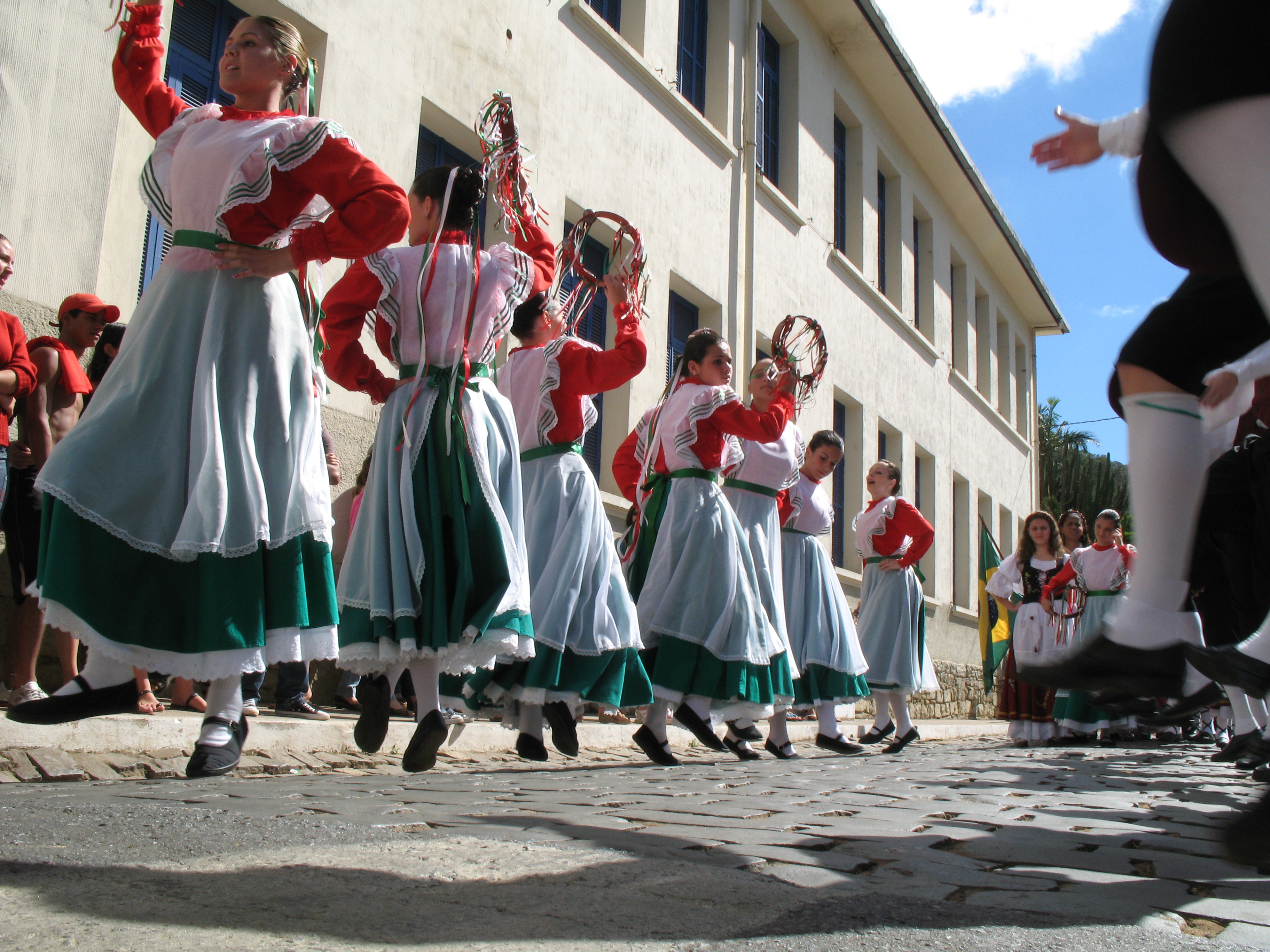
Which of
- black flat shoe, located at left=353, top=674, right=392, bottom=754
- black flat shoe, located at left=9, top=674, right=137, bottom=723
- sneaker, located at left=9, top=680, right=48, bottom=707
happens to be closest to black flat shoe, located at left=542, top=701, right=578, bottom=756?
black flat shoe, located at left=353, top=674, right=392, bottom=754

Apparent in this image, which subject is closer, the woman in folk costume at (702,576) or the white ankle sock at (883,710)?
the woman in folk costume at (702,576)

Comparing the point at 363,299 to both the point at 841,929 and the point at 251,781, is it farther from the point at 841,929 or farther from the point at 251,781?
the point at 841,929

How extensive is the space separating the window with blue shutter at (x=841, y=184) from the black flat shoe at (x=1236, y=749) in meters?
11.3

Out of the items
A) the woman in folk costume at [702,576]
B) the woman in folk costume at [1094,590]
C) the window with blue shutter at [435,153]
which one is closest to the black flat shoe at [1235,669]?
the woman in folk costume at [702,576]

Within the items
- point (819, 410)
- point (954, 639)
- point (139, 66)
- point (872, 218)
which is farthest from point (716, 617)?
point (954, 639)

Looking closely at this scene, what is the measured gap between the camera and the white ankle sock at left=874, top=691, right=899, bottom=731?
8625mm

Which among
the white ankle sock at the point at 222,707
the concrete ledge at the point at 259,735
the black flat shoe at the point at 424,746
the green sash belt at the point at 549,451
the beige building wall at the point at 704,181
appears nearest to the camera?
the white ankle sock at the point at 222,707

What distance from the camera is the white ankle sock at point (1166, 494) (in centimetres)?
203

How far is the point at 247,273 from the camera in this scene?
3047 millimetres

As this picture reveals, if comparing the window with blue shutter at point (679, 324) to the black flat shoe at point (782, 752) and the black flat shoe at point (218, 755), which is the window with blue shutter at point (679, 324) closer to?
the black flat shoe at point (782, 752)

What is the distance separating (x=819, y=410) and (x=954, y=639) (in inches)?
272

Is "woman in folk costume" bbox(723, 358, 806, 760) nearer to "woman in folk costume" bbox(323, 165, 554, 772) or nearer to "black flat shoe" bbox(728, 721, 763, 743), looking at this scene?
"black flat shoe" bbox(728, 721, 763, 743)

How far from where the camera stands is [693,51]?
43.9 ft

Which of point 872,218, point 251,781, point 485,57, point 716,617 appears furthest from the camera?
point 872,218
